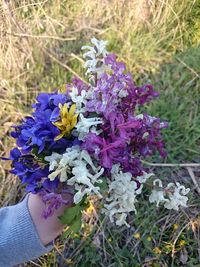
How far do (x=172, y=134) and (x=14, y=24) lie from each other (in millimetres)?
839

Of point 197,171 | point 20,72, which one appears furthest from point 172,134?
point 20,72

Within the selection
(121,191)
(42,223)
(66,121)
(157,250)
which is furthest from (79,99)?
(157,250)

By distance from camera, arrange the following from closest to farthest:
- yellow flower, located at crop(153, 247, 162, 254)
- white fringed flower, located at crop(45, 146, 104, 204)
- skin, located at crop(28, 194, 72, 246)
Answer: white fringed flower, located at crop(45, 146, 104, 204) → skin, located at crop(28, 194, 72, 246) → yellow flower, located at crop(153, 247, 162, 254)

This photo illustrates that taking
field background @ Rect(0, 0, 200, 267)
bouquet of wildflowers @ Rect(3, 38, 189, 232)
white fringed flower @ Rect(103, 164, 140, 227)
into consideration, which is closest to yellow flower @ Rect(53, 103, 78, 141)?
bouquet of wildflowers @ Rect(3, 38, 189, 232)

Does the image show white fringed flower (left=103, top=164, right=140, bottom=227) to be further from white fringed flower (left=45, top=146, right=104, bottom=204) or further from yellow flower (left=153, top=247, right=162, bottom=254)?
yellow flower (left=153, top=247, right=162, bottom=254)

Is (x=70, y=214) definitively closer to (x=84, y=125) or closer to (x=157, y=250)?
(x=84, y=125)

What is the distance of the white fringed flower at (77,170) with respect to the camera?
83 cm

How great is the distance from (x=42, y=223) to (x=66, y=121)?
0.28 meters

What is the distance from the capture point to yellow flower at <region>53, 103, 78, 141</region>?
858 mm

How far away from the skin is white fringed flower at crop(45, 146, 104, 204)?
17 cm

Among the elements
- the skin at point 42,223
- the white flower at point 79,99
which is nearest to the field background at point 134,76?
the skin at point 42,223

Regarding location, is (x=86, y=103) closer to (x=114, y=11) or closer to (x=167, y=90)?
(x=167, y=90)

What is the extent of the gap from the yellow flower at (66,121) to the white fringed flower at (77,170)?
1.2 inches

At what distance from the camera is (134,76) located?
216 cm
